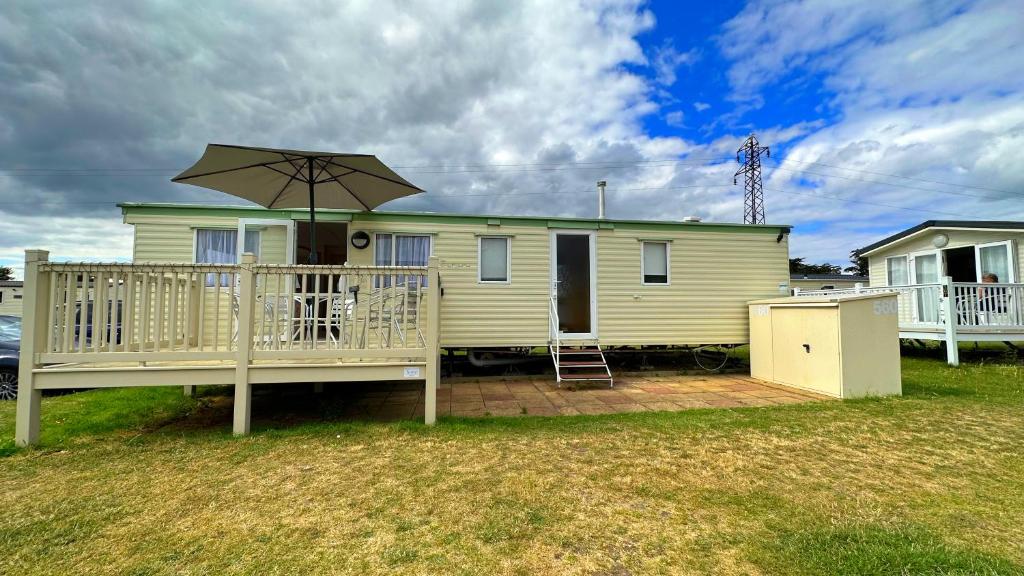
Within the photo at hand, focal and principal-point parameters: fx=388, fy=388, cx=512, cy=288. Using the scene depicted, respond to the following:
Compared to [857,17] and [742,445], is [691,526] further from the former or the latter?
[857,17]

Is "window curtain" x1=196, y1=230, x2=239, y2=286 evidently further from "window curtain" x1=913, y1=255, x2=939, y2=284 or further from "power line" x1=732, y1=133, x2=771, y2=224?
"power line" x1=732, y1=133, x2=771, y2=224

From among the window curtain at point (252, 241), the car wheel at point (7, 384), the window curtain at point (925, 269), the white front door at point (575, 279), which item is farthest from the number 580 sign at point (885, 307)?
the car wheel at point (7, 384)

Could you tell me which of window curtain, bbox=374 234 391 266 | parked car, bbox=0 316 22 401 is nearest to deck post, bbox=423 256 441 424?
window curtain, bbox=374 234 391 266

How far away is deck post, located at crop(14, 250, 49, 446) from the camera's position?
3279 mm

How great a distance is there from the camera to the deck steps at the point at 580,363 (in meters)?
6.11

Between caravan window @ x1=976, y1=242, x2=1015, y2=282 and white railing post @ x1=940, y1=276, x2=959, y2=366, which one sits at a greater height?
caravan window @ x1=976, y1=242, x2=1015, y2=282

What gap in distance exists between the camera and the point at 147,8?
293 inches

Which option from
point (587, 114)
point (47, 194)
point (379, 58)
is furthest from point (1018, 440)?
point (47, 194)

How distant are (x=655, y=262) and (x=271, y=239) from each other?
6722 mm

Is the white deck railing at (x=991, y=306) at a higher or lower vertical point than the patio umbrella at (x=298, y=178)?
lower

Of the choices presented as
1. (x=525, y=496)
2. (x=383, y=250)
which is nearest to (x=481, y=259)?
(x=383, y=250)

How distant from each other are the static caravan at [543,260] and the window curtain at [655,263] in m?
0.02

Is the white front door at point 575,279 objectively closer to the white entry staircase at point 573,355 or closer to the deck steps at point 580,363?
the white entry staircase at point 573,355

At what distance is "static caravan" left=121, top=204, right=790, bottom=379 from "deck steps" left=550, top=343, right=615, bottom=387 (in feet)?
0.76
